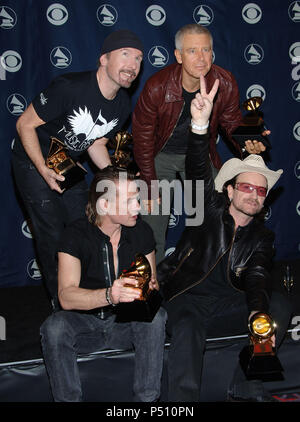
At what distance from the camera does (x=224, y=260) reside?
9.28ft

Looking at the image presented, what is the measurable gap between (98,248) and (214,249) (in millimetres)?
656

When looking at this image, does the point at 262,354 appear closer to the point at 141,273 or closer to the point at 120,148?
the point at 141,273

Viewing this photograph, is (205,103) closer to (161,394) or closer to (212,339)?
(212,339)

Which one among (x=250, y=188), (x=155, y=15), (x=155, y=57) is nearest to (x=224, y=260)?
(x=250, y=188)

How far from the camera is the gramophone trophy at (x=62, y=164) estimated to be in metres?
2.91

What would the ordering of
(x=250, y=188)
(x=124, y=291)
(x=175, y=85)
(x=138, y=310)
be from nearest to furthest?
(x=124, y=291)
(x=138, y=310)
(x=250, y=188)
(x=175, y=85)

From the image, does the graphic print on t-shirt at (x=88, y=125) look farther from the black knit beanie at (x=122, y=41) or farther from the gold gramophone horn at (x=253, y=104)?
the gold gramophone horn at (x=253, y=104)

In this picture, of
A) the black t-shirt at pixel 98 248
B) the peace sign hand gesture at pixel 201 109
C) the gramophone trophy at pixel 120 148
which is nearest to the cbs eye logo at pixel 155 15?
the gramophone trophy at pixel 120 148

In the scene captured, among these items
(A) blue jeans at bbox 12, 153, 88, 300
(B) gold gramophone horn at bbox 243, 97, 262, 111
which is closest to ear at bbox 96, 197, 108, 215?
(A) blue jeans at bbox 12, 153, 88, 300

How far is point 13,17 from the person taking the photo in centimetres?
389

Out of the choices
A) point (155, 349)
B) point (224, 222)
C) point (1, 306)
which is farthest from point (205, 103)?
point (1, 306)

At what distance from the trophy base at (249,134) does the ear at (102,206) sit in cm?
117

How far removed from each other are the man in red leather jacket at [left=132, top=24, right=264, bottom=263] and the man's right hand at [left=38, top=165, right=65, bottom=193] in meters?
0.75
